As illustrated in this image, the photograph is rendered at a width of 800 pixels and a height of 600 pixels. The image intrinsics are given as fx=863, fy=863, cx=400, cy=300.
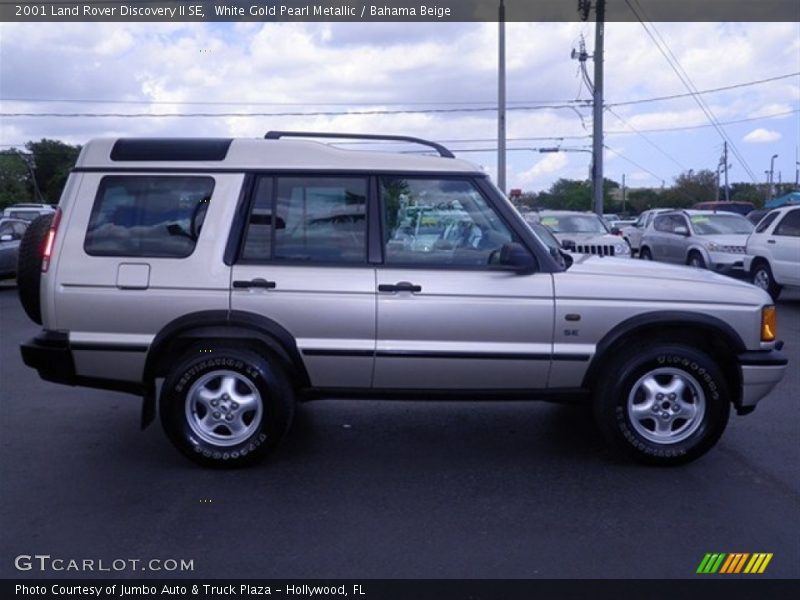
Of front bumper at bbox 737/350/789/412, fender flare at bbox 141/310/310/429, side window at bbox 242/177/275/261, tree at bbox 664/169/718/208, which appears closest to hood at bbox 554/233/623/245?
front bumper at bbox 737/350/789/412

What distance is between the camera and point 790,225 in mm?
13930

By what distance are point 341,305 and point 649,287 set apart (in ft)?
6.24

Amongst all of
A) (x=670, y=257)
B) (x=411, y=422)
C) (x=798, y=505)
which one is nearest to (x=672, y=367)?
(x=798, y=505)

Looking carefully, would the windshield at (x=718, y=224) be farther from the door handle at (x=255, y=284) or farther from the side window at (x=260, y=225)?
the door handle at (x=255, y=284)

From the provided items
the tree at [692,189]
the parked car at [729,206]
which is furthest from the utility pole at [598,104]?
the tree at [692,189]

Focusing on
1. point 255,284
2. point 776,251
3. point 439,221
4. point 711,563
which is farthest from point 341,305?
point 776,251

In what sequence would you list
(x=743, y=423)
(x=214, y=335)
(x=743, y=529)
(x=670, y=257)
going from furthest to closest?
(x=670, y=257)
(x=743, y=423)
(x=214, y=335)
(x=743, y=529)

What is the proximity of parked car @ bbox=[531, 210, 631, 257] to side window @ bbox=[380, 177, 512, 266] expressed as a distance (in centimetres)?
1068

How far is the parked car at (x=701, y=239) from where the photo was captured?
16281mm

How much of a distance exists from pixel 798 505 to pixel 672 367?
1.04m

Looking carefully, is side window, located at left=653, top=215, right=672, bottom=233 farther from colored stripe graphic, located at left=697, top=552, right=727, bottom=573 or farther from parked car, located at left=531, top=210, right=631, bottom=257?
colored stripe graphic, located at left=697, top=552, right=727, bottom=573

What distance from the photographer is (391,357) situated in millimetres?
5281

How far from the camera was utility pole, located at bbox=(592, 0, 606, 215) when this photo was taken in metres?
27.8

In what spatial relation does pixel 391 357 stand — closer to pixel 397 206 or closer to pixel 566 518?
pixel 397 206
